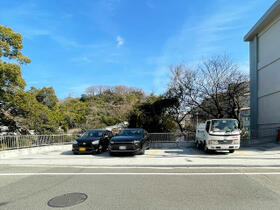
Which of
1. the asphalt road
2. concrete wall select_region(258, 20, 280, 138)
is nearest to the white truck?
the asphalt road

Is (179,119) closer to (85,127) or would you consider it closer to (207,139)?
(207,139)

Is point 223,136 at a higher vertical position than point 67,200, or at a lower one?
higher

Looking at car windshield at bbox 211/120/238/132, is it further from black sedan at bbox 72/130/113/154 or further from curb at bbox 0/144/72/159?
curb at bbox 0/144/72/159

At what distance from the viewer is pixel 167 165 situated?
26.8 feet

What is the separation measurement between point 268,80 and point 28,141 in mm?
21525

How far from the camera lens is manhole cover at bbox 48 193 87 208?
411 centimetres

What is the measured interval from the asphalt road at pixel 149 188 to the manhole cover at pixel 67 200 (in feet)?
0.48

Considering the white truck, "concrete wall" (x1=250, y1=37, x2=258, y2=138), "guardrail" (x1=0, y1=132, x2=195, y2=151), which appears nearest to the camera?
the white truck

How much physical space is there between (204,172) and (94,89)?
50.6 metres

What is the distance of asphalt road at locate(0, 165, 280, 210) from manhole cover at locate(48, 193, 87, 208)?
147mm

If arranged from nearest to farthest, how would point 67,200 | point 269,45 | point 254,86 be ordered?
point 67,200 < point 269,45 < point 254,86

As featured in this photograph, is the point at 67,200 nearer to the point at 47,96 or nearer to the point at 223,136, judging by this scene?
the point at 223,136

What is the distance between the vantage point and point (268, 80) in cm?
1895

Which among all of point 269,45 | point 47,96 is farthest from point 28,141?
point 269,45
